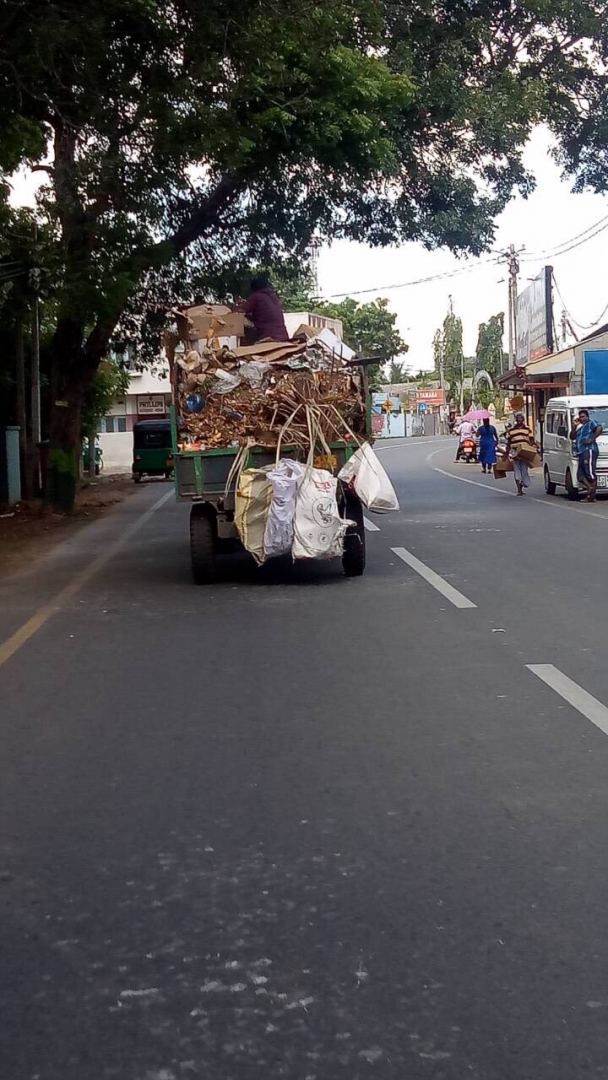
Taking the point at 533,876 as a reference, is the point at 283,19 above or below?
above

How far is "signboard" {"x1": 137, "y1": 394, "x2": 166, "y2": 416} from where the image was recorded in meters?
54.3

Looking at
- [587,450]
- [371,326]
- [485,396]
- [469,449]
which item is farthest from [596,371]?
[485,396]

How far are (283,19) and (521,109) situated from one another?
Answer: 1196cm

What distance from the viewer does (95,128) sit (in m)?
17.0

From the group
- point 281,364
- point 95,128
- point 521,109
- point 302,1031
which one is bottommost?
point 302,1031

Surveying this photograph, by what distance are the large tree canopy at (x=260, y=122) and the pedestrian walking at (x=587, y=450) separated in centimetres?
431

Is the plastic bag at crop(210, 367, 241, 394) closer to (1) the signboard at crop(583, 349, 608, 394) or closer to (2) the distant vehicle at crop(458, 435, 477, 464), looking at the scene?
(1) the signboard at crop(583, 349, 608, 394)

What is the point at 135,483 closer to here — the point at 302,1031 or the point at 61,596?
the point at 61,596

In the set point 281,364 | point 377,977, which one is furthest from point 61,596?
point 377,977

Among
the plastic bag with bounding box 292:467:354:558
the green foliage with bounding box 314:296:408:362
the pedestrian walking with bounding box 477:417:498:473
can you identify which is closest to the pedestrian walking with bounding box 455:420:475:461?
the pedestrian walking with bounding box 477:417:498:473

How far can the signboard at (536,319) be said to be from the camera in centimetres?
5372

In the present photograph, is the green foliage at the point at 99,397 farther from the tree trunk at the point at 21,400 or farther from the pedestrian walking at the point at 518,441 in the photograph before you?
the pedestrian walking at the point at 518,441

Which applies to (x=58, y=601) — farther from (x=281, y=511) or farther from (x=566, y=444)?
(x=566, y=444)

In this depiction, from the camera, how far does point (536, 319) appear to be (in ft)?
189
